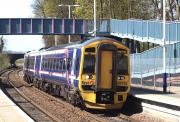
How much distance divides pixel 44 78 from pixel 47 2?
7226 cm

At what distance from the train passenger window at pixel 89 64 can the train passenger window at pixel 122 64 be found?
3.42ft

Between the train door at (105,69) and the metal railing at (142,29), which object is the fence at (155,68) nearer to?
the metal railing at (142,29)

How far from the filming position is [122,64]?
74.2ft

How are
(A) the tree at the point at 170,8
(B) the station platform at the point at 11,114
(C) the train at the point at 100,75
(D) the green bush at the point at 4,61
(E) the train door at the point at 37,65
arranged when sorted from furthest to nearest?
(D) the green bush at the point at 4,61, (A) the tree at the point at 170,8, (E) the train door at the point at 37,65, (C) the train at the point at 100,75, (B) the station platform at the point at 11,114

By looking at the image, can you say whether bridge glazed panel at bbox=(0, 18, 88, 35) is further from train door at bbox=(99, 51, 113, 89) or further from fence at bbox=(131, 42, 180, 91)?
train door at bbox=(99, 51, 113, 89)

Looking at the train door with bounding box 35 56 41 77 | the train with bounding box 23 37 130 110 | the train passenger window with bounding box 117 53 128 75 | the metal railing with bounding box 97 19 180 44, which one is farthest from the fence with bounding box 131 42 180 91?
the train with bounding box 23 37 130 110

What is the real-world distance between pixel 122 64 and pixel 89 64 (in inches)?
55.4

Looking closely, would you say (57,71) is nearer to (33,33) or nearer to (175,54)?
(175,54)

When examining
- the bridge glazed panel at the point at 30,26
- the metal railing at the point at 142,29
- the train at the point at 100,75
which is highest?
the bridge glazed panel at the point at 30,26

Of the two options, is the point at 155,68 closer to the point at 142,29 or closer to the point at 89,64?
Answer: the point at 89,64

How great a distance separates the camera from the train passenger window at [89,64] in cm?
2216

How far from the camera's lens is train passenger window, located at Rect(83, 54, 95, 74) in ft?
72.7

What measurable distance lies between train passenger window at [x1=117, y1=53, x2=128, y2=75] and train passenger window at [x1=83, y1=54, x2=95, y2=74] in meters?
1.04

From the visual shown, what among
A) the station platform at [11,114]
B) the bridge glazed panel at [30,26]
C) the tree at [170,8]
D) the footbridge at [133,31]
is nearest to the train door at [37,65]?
the footbridge at [133,31]
